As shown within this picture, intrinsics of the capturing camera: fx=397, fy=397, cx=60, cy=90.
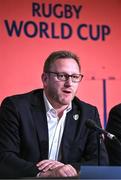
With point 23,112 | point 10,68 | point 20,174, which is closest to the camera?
point 20,174

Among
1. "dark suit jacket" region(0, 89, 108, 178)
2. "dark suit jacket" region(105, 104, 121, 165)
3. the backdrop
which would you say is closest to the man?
"dark suit jacket" region(0, 89, 108, 178)

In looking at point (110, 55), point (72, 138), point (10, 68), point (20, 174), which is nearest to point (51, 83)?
point (72, 138)

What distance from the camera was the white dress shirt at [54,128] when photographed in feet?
7.57

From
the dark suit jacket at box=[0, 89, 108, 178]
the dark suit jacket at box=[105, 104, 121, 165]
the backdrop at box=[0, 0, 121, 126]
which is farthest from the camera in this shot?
the backdrop at box=[0, 0, 121, 126]

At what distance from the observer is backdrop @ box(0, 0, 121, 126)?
3949mm

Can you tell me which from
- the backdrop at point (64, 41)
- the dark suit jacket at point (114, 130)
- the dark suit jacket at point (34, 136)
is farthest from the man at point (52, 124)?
the backdrop at point (64, 41)

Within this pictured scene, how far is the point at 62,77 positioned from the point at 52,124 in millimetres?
298

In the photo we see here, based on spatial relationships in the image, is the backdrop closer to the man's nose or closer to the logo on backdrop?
the logo on backdrop

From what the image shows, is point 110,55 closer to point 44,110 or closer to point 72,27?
point 72,27

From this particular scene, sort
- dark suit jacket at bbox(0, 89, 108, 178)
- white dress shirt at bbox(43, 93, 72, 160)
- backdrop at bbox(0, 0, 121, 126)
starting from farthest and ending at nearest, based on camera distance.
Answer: backdrop at bbox(0, 0, 121, 126)
white dress shirt at bbox(43, 93, 72, 160)
dark suit jacket at bbox(0, 89, 108, 178)

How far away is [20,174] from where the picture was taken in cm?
206

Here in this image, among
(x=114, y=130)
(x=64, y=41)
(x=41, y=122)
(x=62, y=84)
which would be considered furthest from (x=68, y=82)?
(x=64, y=41)

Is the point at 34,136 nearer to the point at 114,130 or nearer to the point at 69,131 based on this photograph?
the point at 69,131

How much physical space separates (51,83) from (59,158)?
44cm
